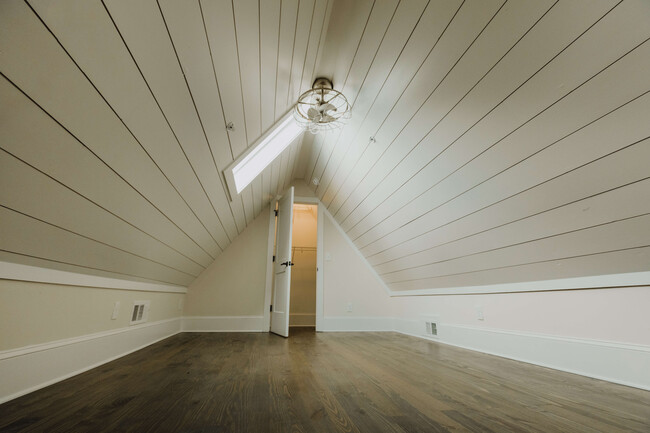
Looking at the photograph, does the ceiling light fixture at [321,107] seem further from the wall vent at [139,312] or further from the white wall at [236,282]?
the white wall at [236,282]

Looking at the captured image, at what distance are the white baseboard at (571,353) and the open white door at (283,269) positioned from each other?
1766 mm

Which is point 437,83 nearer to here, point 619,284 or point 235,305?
point 619,284

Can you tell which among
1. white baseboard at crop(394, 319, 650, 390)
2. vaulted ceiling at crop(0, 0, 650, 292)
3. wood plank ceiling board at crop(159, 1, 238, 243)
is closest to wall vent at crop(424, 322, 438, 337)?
white baseboard at crop(394, 319, 650, 390)

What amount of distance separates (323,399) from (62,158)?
1268 millimetres

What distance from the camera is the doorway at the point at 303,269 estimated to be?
14.6 ft

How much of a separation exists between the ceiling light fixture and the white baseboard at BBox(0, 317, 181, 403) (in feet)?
6.06

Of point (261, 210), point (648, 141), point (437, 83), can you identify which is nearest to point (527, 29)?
point (437, 83)

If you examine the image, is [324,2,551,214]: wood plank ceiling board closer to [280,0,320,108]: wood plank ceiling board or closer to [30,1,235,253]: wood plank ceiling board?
[280,0,320,108]: wood plank ceiling board

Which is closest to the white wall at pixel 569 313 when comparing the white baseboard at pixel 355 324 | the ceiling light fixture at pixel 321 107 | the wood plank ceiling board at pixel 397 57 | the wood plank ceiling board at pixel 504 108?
the wood plank ceiling board at pixel 504 108

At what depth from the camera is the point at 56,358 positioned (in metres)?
1.29

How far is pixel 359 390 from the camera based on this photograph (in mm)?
1238

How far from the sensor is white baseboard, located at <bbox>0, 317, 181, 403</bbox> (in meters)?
1.05

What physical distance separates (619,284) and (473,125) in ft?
3.74

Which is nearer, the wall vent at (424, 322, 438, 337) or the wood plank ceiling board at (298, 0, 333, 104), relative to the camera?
the wood plank ceiling board at (298, 0, 333, 104)
